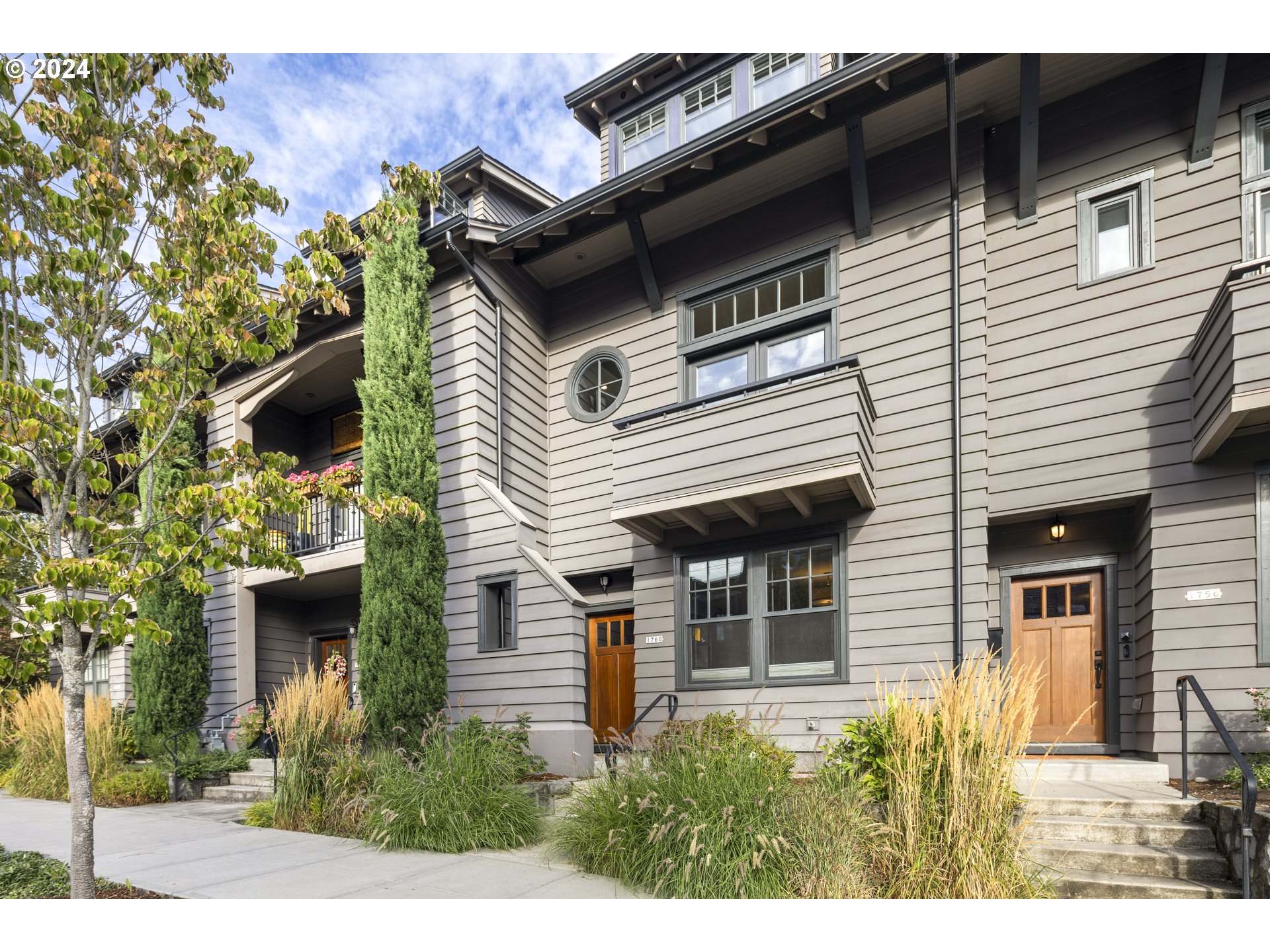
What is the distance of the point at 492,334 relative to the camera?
1003cm

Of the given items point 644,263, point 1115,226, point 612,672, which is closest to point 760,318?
point 644,263

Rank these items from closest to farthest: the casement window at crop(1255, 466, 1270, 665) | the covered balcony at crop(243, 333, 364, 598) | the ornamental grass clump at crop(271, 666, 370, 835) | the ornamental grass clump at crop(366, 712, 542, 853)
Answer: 1. the ornamental grass clump at crop(366, 712, 542, 853)
2. the casement window at crop(1255, 466, 1270, 665)
3. the ornamental grass clump at crop(271, 666, 370, 835)
4. the covered balcony at crop(243, 333, 364, 598)

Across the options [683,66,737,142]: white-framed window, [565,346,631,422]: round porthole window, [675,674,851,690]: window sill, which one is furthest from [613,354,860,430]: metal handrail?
[683,66,737,142]: white-framed window

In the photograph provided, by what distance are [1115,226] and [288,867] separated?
30.3ft

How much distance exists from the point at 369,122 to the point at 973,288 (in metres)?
6.52

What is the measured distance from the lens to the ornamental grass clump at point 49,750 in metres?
9.62

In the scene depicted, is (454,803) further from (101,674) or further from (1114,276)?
(101,674)

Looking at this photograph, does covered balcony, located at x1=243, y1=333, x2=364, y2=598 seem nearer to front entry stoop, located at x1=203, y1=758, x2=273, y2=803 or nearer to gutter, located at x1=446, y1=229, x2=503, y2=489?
gutter, located at x1=446, y1=229, x2=503, y2=489

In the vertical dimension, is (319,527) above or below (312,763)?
above

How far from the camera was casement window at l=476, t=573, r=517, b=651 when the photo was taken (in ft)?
30.1

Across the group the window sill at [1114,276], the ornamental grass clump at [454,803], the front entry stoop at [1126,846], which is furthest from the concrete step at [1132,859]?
the window sill at [1114,276]

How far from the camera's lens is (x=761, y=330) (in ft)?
29.8

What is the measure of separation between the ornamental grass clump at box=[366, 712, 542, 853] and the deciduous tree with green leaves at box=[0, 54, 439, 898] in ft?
7.47

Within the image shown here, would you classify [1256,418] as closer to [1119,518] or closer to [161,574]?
[1119,518]
